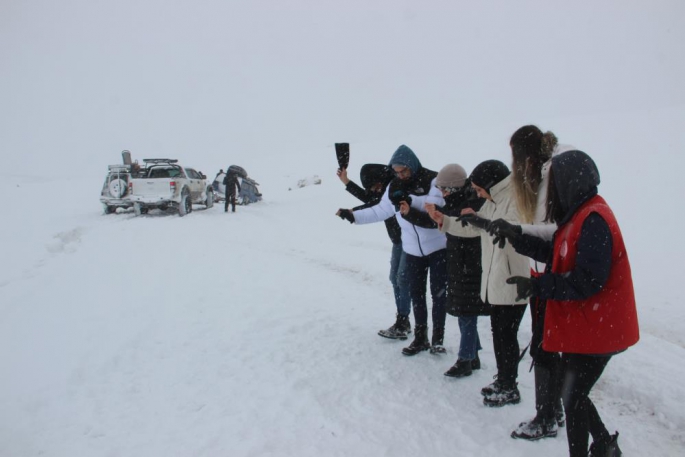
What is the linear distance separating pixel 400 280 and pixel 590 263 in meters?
2.42

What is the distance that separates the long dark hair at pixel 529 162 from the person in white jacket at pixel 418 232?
1036 millimetres

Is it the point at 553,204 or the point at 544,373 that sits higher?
the point at 553,204

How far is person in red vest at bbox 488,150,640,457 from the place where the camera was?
2098mm

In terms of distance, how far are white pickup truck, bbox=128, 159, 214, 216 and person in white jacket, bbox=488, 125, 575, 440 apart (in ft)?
43.4

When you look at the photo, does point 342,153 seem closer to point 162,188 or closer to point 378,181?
point 378,181

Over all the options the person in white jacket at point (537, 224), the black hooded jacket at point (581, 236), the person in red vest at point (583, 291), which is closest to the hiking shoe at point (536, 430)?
the person in white jacket at point (537, 224)

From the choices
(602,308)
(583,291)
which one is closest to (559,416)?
(602,308)

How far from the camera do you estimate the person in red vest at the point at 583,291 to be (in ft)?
6.88

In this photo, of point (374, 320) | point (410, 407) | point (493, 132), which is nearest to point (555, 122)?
point (493, 132)

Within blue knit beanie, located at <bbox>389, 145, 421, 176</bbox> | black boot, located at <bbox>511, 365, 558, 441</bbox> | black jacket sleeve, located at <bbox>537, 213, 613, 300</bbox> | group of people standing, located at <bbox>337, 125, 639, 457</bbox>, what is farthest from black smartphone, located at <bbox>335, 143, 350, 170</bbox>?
black jacket sleeve, located at <bbox>537, 213, 613, 300</bbox>

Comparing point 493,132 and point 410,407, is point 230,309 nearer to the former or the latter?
point 410,407

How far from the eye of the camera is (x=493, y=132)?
1039 inches

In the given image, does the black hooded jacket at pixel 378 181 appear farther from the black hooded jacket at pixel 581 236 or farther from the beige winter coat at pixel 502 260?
the black hooded jacket at pixel 581 236

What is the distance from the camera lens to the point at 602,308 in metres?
2.15
